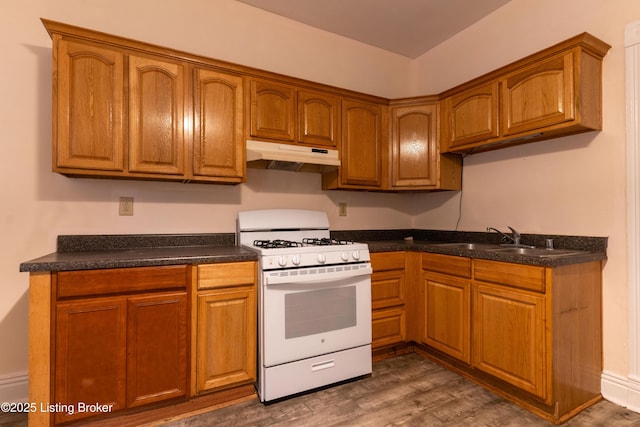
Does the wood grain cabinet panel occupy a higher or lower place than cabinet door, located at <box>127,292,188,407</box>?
higher

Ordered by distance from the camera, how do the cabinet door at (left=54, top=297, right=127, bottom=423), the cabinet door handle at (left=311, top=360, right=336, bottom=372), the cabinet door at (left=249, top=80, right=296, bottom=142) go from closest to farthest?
the cabinet door at (left=54, top=297, right=127, bottom=423)
the cabinet door handle at (left=311, top=360, right=336, bottom=372)
the cabinet door at (left=249, top=80, right=296, bottom=142)

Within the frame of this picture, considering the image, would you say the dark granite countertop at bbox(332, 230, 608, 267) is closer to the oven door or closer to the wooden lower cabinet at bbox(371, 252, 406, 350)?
the wooden lower cabinet at bbox(371, 252, 406, 350)

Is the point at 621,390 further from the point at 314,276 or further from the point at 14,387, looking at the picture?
the point at 14,387

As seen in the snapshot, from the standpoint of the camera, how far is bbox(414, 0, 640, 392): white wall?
80.7 inches

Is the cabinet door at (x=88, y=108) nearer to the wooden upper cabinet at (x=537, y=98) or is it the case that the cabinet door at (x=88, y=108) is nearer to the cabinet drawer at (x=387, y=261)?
the cabinet drawer at (x=387, y=261)

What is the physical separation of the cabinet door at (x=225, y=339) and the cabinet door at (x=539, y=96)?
84.7 inches

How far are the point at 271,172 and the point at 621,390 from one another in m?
2.81

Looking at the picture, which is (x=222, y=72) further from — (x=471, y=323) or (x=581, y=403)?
(x=581, y=403)

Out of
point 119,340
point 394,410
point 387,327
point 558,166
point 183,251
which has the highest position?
point 558,166

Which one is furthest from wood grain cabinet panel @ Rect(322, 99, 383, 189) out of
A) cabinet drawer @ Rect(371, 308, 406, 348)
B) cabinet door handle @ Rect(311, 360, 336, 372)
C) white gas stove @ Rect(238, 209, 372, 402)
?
cabinet door handle @ Rect(311, 360, 336, 372)

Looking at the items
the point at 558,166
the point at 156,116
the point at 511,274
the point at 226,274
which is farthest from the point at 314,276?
the point at 558,166

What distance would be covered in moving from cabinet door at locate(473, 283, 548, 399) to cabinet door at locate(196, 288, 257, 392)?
1.51 meters

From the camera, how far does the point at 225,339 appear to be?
79.4 inches

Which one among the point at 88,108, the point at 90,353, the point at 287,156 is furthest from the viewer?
the point at 287,156
